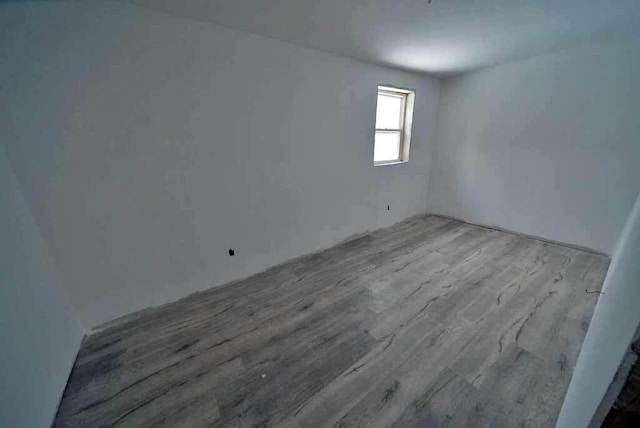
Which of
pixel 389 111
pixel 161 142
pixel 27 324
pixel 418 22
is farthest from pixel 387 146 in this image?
pixel 27 324

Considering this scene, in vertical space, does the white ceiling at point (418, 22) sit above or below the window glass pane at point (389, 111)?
above

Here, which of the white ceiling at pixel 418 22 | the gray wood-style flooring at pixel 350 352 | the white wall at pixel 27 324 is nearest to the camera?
the white wall at pixel 27 324

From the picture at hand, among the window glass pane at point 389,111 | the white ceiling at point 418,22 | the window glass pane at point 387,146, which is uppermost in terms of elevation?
the white ceiling at point 418,22

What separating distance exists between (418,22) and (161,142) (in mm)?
2159

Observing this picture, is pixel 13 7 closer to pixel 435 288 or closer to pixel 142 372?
pixel 142 372

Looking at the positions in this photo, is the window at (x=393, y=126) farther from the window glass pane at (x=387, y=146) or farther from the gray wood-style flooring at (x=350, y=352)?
the gray wood-style flooring at (x=350, y=352)

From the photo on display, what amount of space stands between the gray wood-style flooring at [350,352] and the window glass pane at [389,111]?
219 centimetres

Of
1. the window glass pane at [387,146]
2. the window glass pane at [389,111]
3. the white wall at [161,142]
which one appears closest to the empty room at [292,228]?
the white wall at [161,142]

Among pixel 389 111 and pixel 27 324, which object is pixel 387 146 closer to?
pixel 389 111

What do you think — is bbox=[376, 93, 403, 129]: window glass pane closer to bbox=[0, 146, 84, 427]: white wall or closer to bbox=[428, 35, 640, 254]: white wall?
bbox=[428, 35, 640, 254]: white wall

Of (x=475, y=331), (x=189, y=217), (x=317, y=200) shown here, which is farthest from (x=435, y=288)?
(x=189, y=217)

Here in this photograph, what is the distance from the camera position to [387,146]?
142 inches

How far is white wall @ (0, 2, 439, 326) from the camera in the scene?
134 centimetres

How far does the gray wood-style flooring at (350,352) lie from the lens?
46.8 inches
